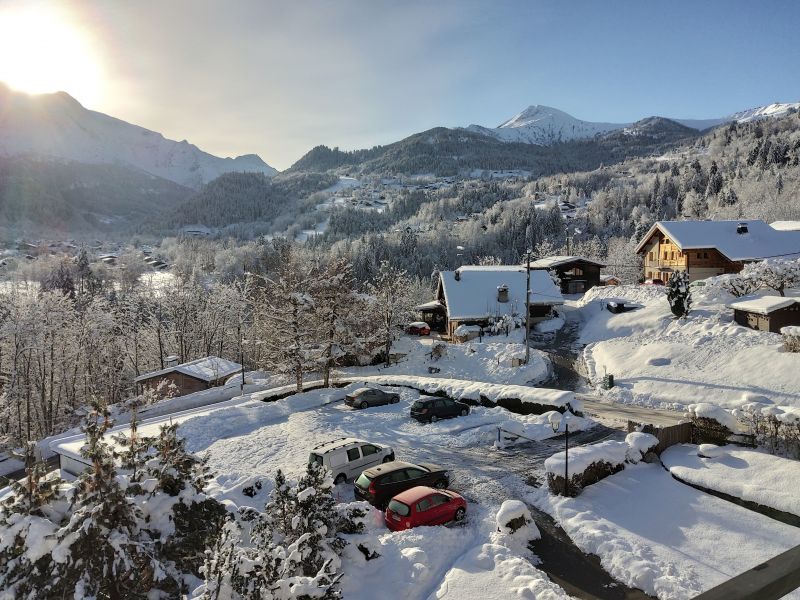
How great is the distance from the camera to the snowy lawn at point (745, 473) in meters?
15.4

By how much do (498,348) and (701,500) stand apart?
94.4 ft

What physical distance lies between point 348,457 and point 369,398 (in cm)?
1044

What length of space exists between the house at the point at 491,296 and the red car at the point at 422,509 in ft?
123

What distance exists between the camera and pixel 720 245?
54.4 meters

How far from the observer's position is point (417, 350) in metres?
50.2

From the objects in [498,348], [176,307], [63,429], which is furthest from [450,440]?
[176,307]

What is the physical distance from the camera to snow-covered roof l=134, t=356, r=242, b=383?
41.3 meters

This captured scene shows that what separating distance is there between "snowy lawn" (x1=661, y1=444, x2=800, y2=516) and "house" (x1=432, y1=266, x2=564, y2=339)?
109 feet

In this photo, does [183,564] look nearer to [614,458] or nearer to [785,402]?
[614,458]

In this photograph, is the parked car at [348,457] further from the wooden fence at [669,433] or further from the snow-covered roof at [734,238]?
the snow-covered roof at [734,238]

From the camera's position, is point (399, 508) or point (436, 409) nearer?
point (399, 508)

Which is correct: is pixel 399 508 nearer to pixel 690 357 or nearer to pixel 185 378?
Result: pixel 690 357

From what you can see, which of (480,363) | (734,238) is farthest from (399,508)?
(734,238)

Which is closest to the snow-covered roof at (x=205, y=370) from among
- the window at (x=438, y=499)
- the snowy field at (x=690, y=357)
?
the snowy field at (x=690, y=357)
